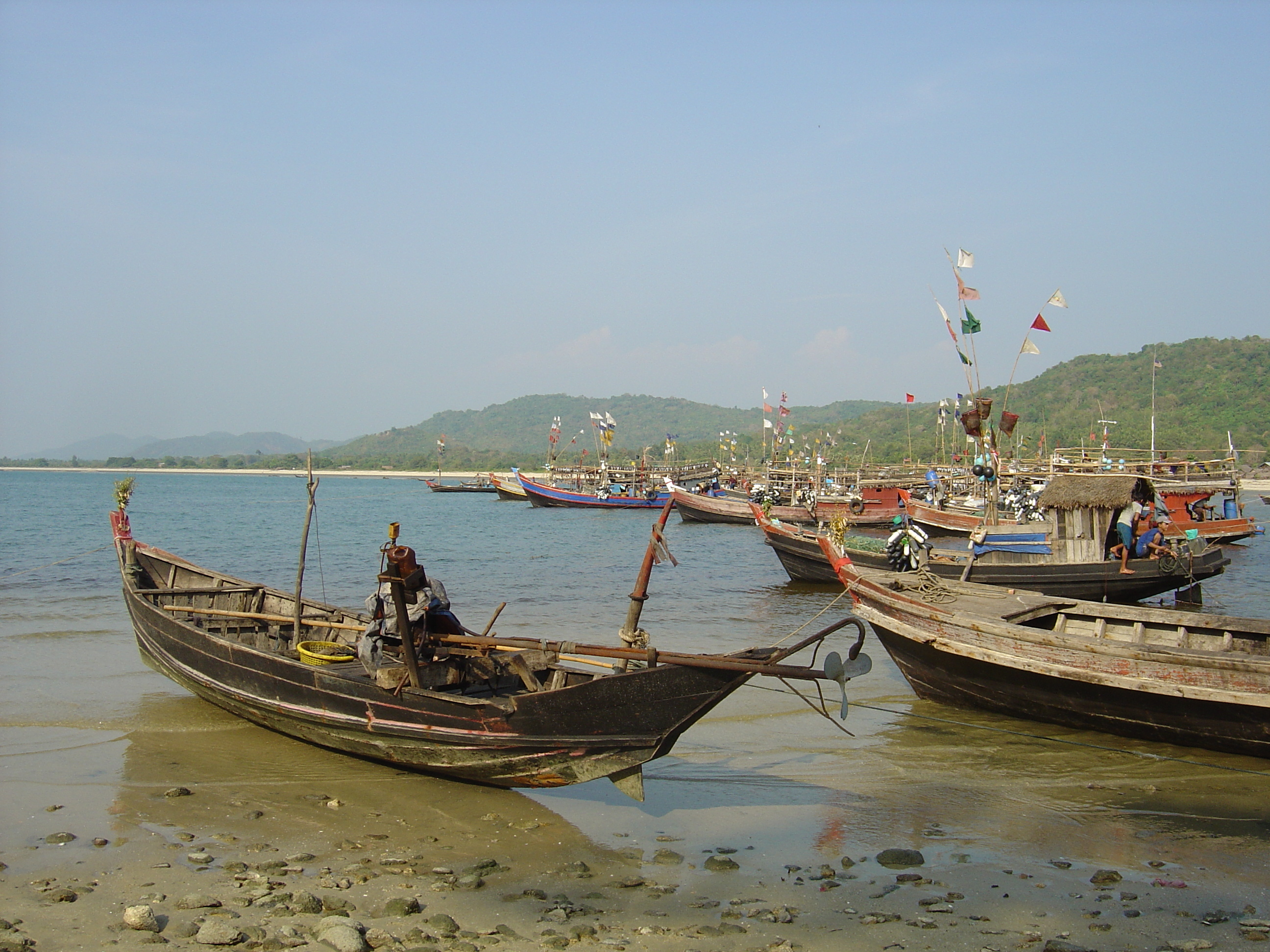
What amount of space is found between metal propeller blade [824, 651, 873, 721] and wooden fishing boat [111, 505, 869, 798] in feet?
0.05

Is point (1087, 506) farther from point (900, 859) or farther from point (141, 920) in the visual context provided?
point (141, 920)

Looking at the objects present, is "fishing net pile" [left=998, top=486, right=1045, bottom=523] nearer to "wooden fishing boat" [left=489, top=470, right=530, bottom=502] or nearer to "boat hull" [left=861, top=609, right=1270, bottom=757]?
"boat hull" [left=861, top=609, right=1270, bottom=757]

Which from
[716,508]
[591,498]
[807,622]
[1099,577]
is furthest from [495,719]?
[591,498]

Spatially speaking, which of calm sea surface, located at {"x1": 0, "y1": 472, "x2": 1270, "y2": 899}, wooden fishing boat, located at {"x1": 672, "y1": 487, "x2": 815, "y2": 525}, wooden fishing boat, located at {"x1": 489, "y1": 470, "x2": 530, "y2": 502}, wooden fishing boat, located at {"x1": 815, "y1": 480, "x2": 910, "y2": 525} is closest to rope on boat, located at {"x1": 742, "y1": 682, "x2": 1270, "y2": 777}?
calm sea surface, located at {"x1": 0, "y1": 472, "x2": 1270, "y2": 899}

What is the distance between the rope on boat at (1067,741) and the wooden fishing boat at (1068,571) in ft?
11.8

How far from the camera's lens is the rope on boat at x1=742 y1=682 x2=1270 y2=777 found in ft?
28.1

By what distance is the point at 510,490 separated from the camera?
75.9 m

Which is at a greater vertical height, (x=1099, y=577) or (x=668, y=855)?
(x=1099, y=577)

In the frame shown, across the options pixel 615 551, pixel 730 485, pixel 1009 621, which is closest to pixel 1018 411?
pixel 730 485

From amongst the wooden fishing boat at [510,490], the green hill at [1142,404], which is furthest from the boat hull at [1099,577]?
the wooden fishing boat at [510,490]

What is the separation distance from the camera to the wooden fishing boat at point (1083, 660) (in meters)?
8.39

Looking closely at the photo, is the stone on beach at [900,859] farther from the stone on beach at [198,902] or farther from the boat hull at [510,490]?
the boat hull at [510,490]

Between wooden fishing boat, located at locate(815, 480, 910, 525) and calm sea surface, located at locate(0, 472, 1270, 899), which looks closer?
calm sea surface, located at locate(0, 472, 1270, 899)

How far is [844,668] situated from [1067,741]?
449cm
